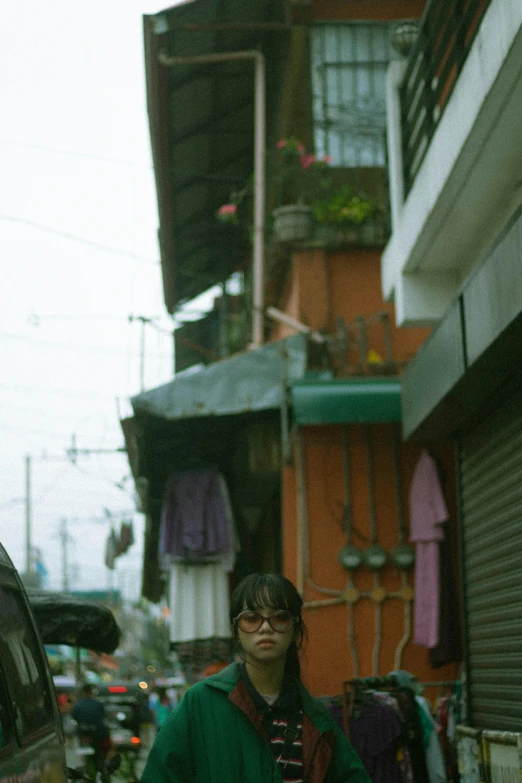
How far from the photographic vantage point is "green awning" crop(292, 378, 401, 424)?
983cm

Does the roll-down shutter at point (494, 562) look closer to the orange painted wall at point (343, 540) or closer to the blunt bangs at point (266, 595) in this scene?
the orange painted wall at point (343, 540)

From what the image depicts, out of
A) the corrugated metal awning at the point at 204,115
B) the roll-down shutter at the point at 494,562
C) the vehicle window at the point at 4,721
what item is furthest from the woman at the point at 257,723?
the corrugated metal awning at the point at 204,115

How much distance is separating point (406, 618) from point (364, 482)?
1327 mm

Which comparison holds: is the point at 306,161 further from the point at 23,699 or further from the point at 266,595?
the point at 266,595

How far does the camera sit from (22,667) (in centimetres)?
453

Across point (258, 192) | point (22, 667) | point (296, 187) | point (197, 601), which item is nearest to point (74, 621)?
point (197, 601)

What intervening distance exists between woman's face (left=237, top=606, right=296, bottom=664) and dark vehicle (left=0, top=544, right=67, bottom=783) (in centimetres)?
89

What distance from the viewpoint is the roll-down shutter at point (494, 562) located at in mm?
7340

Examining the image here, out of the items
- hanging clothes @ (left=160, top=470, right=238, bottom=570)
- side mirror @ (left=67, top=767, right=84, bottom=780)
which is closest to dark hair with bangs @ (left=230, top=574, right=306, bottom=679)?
side mirror @ (left=67, top=767, right=84, bottom=780)

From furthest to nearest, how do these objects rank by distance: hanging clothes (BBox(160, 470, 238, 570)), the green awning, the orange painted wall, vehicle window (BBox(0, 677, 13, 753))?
hanging clothes (BBox(160, 470, 238, 570)), the orange painted wall, the green awning, vehicle window (BBox(0, 677, 13, 753))

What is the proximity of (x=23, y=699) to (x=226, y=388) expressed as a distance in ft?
21.0

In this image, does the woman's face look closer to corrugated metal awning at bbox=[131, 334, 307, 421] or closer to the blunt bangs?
the blunt bangs

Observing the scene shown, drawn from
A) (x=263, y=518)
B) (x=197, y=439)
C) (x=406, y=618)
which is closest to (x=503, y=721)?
(x=406, y=618)

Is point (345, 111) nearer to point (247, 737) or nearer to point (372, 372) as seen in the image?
point (372, 372)
